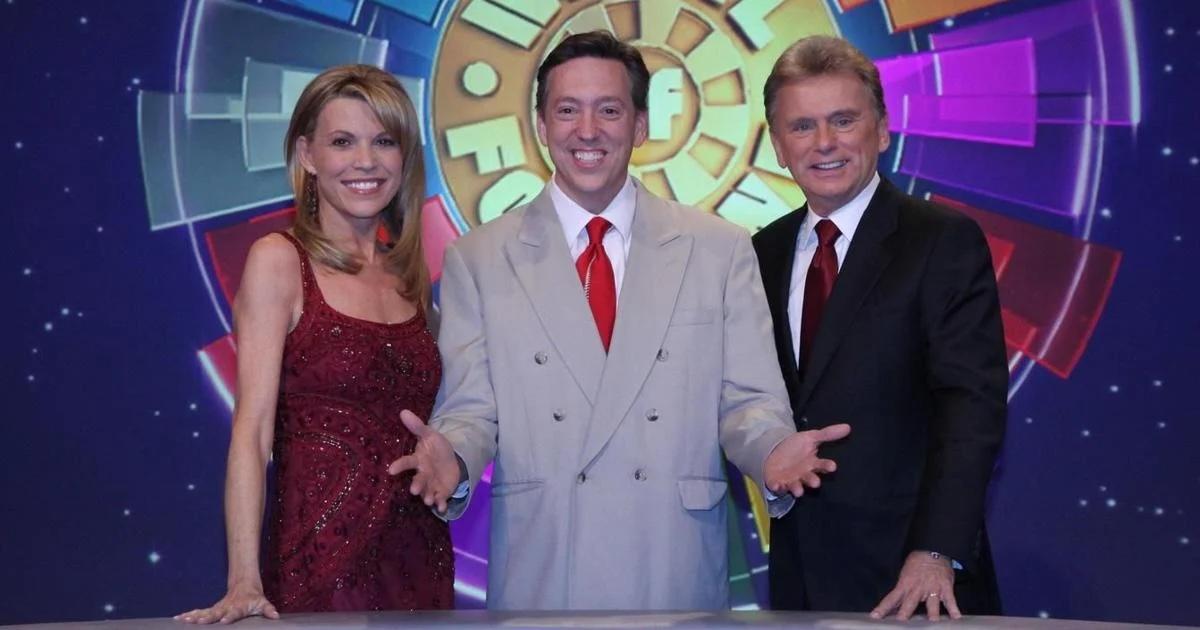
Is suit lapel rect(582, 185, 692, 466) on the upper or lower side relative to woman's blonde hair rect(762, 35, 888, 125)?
lower

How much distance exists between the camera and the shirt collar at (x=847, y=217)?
2.62 meters

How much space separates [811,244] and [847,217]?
93mm

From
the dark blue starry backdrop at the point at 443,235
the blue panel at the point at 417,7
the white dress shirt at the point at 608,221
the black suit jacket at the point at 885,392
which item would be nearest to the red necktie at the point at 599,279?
the white dress shirt at the point at 608,221

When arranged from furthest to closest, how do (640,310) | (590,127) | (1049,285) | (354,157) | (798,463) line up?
(1049,285), (354,157), (590,127), (640,310), (798,463)

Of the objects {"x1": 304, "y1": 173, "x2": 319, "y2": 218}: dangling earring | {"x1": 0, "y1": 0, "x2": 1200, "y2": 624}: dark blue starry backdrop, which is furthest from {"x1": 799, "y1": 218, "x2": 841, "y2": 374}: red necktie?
{"x1": 0, "y1": 0, "x2": 1200, "y2": 624}: dark blue starry backdrop

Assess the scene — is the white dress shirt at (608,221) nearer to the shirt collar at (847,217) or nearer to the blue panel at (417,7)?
the shirt collar at (847,217)

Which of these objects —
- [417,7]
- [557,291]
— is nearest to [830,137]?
[557,291]

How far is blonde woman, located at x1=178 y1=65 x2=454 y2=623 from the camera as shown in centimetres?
245

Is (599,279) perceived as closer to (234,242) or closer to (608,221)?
(608,221)

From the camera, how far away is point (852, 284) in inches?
98.5

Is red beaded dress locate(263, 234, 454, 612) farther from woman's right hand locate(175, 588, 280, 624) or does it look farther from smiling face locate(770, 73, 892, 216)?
smiling face locate(770, 73, 892, 216)

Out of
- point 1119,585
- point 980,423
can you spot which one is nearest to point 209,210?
point 980,423

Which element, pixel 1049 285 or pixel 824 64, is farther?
pixel 1049 285

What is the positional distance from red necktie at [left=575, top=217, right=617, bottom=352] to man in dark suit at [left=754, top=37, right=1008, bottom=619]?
353 millimetres
